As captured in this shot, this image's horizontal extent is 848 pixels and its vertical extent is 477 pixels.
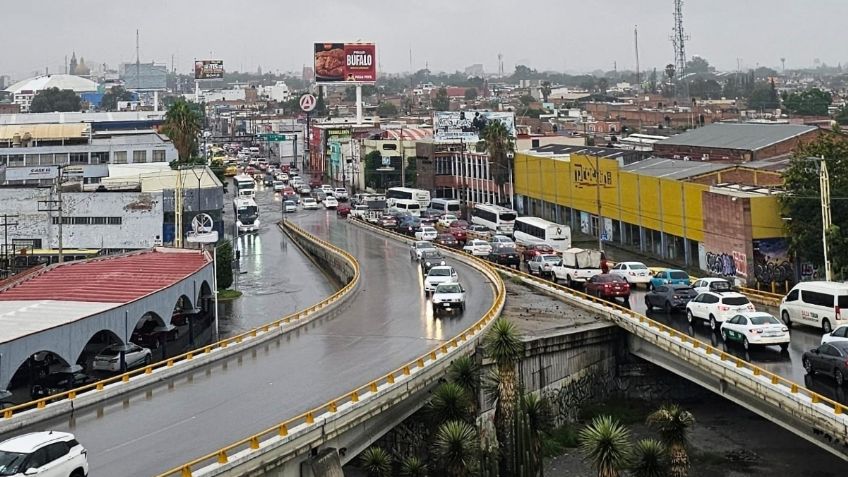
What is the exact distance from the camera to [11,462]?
1991 centimetres

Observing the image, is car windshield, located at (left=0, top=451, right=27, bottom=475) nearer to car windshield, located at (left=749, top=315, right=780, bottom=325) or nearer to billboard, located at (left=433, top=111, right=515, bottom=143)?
car windshield, located at (left=749, top=315, right=780, bottom=325)

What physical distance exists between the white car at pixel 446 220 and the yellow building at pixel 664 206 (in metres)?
8.07

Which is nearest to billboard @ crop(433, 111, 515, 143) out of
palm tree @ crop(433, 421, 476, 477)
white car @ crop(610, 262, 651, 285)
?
white car @ crop(610, 262, 651, 285)

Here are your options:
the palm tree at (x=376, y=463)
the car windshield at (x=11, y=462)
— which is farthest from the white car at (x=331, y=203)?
the car windshield at (x=11, y=462)

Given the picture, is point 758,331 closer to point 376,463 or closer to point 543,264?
point 376,463

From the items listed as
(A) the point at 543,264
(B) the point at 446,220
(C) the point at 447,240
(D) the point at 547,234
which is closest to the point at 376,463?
(A) the point at 543,264

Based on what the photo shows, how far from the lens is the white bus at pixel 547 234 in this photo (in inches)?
2616

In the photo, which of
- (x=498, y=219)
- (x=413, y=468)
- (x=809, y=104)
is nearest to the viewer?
(x=413, y=468)

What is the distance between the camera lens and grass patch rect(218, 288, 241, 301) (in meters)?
64.3

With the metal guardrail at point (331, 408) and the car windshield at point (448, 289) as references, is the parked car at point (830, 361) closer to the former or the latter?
the metal guardrail at point (331, 408)

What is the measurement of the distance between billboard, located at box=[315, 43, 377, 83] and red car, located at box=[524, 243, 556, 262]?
10400 centimetres

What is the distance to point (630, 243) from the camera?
7100 centimetres

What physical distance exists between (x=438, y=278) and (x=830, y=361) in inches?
897

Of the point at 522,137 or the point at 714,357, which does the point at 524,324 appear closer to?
the point at 714,357
